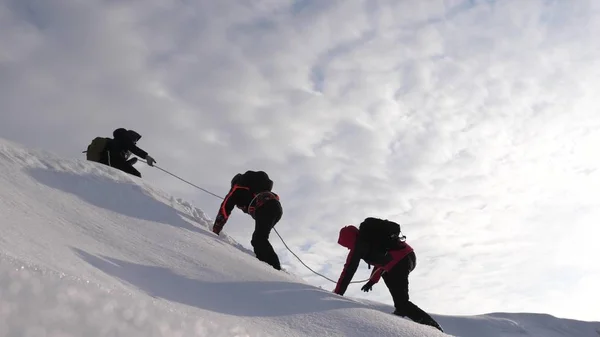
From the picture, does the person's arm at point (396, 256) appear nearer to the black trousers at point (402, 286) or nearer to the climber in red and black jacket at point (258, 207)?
the black trousers at point (402, 286)

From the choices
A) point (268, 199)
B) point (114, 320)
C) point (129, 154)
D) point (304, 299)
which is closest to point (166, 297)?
point (304, 299)

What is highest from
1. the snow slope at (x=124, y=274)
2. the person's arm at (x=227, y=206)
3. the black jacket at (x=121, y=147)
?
the black jacket at (x=121, y=147)

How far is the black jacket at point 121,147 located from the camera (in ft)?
24.6

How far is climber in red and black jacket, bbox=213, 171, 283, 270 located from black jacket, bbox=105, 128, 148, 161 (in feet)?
6.17

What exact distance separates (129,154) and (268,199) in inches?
111

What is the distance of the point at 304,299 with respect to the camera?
3.74 metres

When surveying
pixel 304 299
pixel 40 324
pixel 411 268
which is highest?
pixel 411 268

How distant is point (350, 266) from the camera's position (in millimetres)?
5734

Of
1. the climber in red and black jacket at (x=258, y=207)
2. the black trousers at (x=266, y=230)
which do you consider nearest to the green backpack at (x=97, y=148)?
the climber in red and black jacket at (x=258, y=207)

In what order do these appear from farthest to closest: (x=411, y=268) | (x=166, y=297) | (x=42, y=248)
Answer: (x=411, y=268)
(x=166, y=297)
(x=42, y=248)

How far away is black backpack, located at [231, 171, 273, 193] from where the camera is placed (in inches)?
258

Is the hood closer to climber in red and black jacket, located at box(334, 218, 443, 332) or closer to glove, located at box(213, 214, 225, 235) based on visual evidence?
climber in red and black jacket, located at box(334, 218, 443, 332)

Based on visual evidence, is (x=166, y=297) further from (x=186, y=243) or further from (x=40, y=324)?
→ (x=40, y=324)

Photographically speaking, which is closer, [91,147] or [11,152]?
[11,152]
